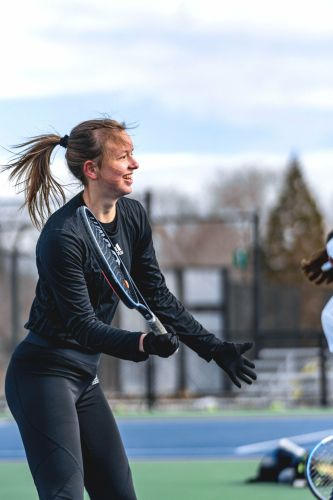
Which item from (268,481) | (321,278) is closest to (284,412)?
(268,481)

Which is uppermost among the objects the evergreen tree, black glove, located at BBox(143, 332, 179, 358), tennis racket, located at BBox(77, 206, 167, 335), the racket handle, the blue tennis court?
the evergreen tree

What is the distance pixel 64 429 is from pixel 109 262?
61 centimetres

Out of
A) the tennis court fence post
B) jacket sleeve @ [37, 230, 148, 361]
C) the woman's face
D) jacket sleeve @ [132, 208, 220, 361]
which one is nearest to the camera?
jacket sleeve @ [37, 230, 148, 361]

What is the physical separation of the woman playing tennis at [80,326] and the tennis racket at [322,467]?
1911mm

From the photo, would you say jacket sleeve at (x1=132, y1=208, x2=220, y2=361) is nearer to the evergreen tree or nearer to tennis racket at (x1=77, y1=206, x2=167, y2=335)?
tennis racket at (x1=77, y1=206, x2=167, y2=335)

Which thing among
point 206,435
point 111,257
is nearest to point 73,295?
point 111,257

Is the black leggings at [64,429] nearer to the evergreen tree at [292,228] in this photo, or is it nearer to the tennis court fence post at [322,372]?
the tennis court fence post at [322,372]

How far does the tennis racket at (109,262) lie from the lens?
4383 millimetres

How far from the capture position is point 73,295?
4348 millimetres

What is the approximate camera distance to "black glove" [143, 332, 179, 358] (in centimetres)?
409

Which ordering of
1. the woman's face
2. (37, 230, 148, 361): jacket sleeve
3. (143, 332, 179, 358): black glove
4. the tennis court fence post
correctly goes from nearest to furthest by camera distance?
(143, 332, 179, 358): black glove → (37, 230, 148, 361): jacket sleeve → the woman's face → the tennis court fence post

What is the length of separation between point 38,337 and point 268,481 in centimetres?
489

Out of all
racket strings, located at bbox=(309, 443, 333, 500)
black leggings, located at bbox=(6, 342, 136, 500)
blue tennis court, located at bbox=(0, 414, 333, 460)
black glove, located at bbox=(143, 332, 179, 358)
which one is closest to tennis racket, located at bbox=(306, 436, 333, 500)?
racket strings, located at bbox=(309, 443, 333, 500)

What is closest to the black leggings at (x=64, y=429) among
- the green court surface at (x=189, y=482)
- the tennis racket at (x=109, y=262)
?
the tennis racket at (x=109, y=262)
